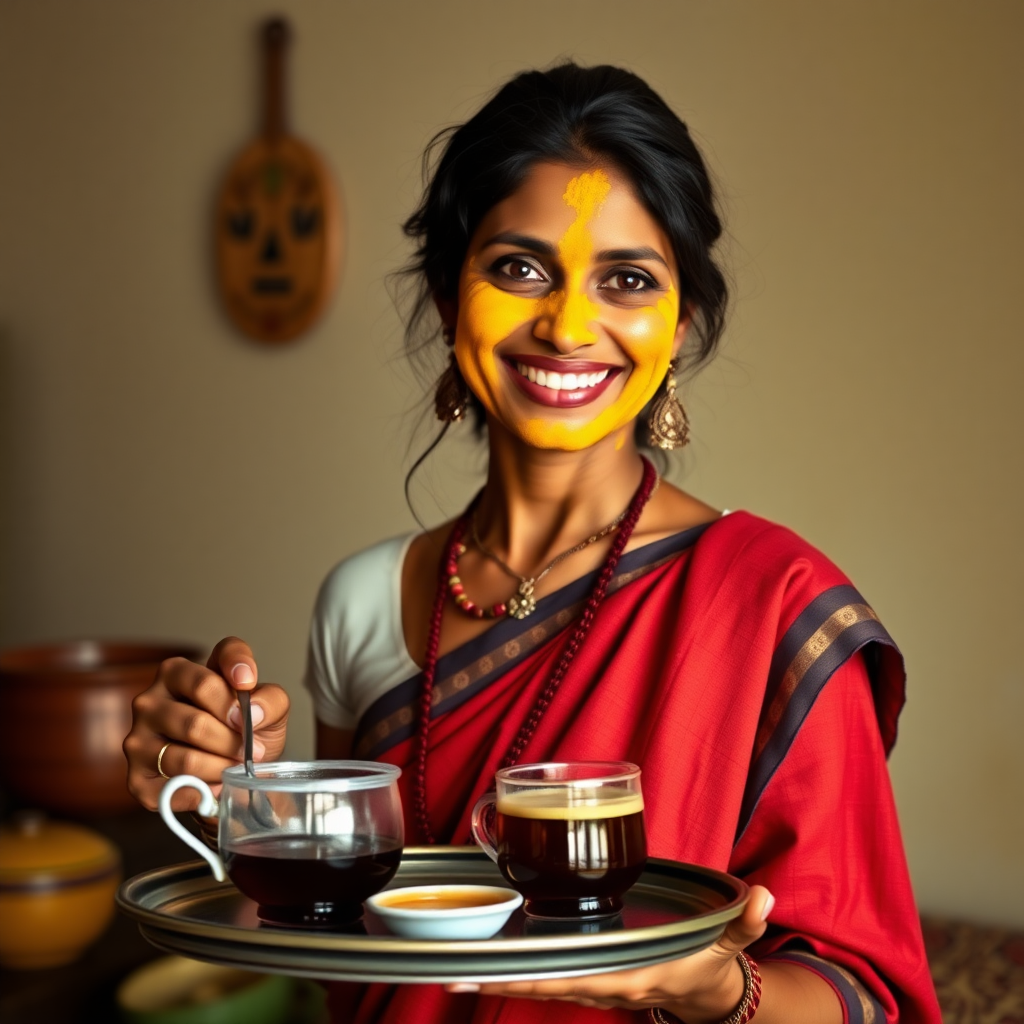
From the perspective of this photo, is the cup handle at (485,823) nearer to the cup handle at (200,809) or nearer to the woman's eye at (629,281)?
the cup handle at (200,809)

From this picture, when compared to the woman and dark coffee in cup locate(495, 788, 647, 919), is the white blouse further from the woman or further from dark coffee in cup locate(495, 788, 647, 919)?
dark coffee in cup locate(495, 788, 647, 919)

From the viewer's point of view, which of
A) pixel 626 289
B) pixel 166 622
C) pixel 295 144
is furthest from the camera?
pixel 166 622

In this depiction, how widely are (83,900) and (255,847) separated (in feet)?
3.25

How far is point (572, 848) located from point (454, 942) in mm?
144

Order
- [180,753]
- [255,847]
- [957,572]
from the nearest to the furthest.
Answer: [255,847] < [180,753] < [957,572]

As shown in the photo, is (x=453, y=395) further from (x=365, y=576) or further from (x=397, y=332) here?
(x=397, y=332)

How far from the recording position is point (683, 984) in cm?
93

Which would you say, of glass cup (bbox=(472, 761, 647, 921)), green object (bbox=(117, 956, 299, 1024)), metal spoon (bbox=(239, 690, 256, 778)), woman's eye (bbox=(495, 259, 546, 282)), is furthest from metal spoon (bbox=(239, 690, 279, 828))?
green object (bbox=(117, 956, 299, 1024))

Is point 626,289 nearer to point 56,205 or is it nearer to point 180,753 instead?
point 180,753

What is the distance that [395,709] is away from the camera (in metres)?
1.43

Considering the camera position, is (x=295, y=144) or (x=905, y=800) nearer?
(x=905, y=800)

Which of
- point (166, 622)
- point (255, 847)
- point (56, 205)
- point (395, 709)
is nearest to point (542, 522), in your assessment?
point (395, 709)

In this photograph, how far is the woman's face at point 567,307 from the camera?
1284 mm

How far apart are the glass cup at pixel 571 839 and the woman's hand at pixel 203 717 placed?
0.25m
